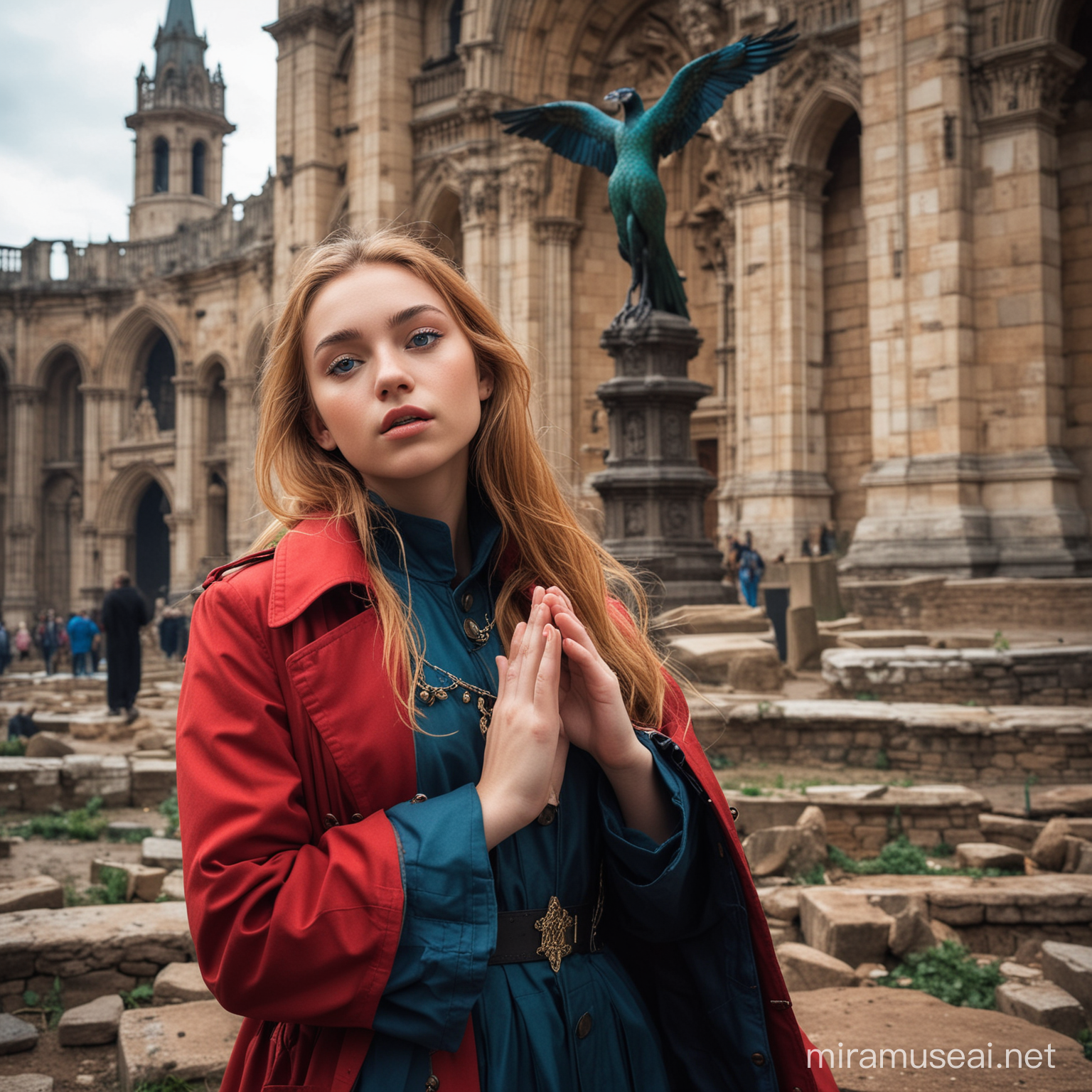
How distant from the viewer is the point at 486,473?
1.58 meters

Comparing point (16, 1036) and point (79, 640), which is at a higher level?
point (79, 640)

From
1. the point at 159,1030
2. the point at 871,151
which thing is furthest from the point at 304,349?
the point at 871,151

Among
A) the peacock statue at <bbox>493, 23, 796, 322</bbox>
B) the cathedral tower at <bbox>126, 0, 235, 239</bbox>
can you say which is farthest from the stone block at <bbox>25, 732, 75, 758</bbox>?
the cathedral tower at <bbox>126, 0, 235, 239</bbox>

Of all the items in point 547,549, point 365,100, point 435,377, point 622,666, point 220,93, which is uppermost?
point 220,93

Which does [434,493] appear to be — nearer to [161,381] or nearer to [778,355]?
[778,355]

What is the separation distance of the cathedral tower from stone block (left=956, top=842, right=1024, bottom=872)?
39.9m

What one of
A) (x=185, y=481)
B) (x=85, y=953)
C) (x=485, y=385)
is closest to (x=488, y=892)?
(x=485, y=385)

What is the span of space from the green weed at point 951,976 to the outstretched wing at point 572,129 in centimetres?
774

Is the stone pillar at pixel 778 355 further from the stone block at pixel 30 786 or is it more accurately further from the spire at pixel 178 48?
the spire at pixel 178 48

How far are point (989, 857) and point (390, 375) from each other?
5028 mm

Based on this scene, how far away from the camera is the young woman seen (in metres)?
1.14

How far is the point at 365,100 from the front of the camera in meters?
21.4

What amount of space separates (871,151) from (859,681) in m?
8.00

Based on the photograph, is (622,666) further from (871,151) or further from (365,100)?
(365,100)
